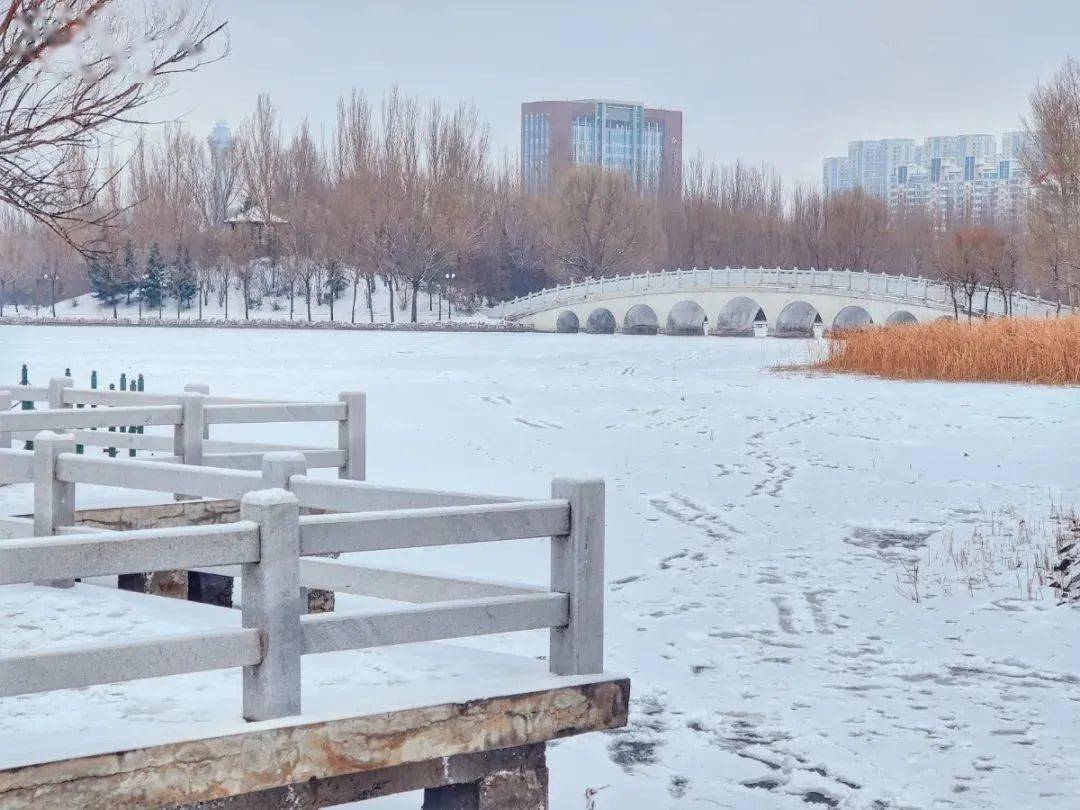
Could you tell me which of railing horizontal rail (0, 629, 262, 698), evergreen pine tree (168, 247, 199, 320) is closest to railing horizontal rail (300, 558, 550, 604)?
railing horizontal rail (0, 629, 262, 698)

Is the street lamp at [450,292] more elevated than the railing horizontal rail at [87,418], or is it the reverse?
the street lamp at [450,292]

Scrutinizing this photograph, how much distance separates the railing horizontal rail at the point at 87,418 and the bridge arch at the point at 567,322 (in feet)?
202

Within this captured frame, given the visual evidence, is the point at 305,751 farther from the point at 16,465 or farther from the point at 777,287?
the point at 777,287

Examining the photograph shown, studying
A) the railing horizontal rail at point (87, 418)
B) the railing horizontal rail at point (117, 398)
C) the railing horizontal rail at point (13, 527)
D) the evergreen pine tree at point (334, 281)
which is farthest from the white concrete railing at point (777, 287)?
the railing horizontal rail at point (13, 527)

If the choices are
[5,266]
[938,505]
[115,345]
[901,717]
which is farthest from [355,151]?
[901,717]

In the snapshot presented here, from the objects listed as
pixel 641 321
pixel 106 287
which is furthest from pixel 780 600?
pixel 106 287

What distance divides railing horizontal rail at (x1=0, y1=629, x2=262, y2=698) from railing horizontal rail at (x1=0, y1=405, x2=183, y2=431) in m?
4.70

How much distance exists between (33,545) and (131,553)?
0.93 feet

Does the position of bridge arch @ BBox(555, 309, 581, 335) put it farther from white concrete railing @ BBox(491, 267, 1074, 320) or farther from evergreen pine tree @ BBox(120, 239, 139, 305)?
evergreen pine tree @ BBox(120, 239, 139, 305)

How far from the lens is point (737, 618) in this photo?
9.11 m

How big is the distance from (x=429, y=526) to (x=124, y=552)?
1.06 m

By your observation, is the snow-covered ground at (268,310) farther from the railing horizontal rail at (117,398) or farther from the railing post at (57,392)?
the railing horizontal rail at (117,398)

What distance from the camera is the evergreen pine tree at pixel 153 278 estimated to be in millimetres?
77125

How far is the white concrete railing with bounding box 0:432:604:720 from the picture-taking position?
164 inches
